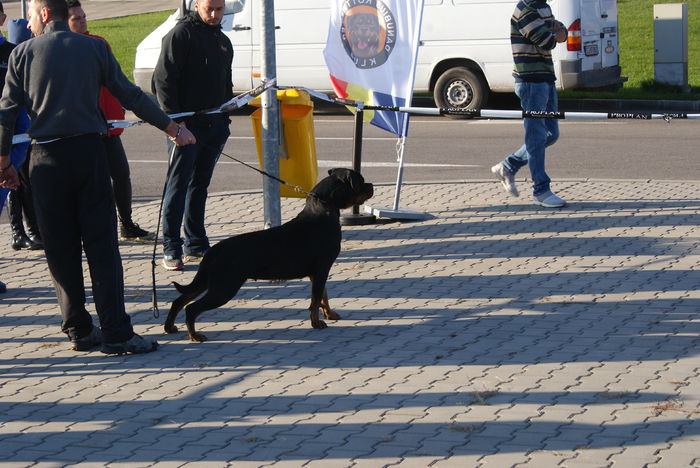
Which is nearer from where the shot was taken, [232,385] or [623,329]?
[232,385]

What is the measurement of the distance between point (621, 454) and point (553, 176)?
7.79m

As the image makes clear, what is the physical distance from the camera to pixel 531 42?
9773mm

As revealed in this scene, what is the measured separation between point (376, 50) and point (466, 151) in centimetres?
469

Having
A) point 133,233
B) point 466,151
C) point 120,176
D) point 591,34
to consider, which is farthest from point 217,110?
point 591,34

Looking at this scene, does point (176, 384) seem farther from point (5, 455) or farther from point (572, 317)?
point (572, 317)

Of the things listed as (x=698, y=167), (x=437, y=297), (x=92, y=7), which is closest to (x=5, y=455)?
(x=437, y=297)

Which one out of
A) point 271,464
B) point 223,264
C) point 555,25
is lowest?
point 271,464

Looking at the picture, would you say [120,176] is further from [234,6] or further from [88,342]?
[234,6]

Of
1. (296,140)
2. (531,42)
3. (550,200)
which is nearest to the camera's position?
(296,140)

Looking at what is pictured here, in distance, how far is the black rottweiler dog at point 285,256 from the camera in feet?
21.0

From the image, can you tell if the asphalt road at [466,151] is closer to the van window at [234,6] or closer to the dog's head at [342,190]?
the van window at [234,6]

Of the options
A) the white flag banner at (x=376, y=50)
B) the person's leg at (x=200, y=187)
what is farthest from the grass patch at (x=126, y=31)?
the person's leg at (x=200, y=187)

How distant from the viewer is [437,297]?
7.40 metres

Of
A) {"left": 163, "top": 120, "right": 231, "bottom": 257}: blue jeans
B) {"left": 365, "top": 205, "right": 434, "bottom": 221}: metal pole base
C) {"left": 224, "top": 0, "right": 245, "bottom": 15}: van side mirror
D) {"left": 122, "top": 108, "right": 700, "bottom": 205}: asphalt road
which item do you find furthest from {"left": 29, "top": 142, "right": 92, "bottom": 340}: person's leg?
{"left": 224, "top": 0, "right": 245, "bottom": 15}: van side mirror
